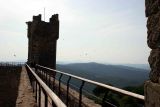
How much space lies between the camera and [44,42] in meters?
26.2

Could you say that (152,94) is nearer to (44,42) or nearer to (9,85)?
(44,42)

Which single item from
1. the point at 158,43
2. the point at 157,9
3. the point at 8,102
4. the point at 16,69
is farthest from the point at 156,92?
the point at 16,69

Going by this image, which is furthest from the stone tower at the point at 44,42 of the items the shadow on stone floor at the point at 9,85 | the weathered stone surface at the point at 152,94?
the weathered stone surface at the point at 152,94

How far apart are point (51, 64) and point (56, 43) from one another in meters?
1.85

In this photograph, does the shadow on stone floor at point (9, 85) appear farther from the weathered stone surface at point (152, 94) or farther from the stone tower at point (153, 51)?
the stone tower at point (153, 51)

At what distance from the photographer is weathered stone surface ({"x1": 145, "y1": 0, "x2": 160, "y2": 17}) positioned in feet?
9.21

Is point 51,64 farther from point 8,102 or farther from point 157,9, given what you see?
point 157,9

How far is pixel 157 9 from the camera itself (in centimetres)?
281

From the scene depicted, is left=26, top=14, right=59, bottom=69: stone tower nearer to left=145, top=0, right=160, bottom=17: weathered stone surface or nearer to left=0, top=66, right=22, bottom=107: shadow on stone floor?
left=0, top=66, right=22, bottom=107: shadow on stone floor

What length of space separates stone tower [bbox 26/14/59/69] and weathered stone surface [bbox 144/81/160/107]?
75.2 feet

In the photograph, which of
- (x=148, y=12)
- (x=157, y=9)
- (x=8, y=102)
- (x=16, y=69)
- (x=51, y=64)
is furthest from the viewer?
(x=16, y=69)

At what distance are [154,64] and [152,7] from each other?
508 mm

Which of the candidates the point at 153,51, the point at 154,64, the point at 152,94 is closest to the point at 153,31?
the point at 153,51

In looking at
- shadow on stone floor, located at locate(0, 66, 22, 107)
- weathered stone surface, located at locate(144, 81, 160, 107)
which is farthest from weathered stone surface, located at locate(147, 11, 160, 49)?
shadow on stone floor, located at locate(0, 66, 22, 107)
